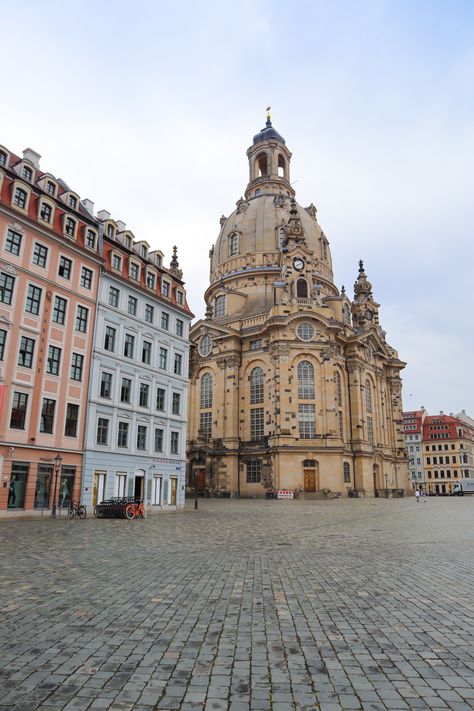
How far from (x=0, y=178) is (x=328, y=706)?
96.1 feet

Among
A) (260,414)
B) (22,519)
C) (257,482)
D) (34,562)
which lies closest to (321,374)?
(260,414)

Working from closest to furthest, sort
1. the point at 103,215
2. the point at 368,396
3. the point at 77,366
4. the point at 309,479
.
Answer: the point at 77,366
the point at 103,215
the point at 309,479
the point at 368,396

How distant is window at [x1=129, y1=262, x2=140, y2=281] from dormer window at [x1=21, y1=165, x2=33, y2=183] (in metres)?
8.49

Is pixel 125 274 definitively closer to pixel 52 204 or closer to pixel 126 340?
pixel 126 340

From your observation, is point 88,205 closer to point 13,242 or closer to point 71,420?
point 13,242

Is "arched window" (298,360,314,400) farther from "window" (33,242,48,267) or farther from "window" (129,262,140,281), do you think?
"window" (33,242,48,267)

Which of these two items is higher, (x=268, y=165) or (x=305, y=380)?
(x=268, y=165)

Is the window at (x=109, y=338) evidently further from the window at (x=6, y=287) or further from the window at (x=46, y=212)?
the window at (x=46, y=212)

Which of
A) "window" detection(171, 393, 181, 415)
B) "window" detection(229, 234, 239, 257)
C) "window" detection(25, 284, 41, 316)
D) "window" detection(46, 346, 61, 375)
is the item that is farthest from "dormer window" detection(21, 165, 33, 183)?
"window" detection(229, 234, 239, 257)

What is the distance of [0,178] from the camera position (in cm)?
2697

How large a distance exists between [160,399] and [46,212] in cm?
1510

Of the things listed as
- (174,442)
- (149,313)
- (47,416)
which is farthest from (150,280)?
(47,416)

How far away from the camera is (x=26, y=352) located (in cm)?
2770

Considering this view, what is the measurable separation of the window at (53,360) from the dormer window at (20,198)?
27.0 feet
